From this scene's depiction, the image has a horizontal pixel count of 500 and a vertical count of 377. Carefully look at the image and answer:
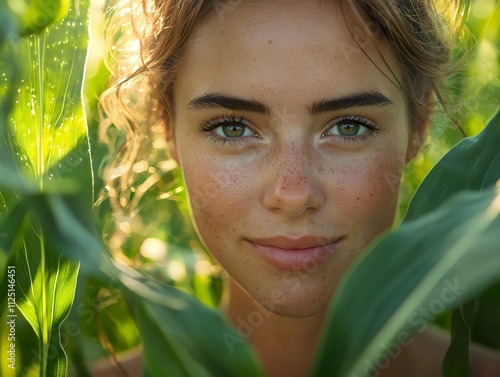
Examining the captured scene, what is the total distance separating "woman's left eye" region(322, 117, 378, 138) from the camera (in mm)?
888

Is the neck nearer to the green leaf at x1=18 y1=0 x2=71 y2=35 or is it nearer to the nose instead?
the nose

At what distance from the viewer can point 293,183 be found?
0.81 metres

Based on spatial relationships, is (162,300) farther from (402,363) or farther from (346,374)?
(402,363)

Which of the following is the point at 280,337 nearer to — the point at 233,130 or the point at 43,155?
the point at 233,130

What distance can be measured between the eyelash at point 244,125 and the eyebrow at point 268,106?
2 centimetres

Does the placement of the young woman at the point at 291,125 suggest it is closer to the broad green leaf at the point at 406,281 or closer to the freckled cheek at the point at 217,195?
the freckled cheek at the point at 217,195

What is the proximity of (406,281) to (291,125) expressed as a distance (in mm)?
412

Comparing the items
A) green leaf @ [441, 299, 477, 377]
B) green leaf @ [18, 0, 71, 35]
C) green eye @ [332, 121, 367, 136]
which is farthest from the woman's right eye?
green leaf @ [441, 299, 477, 377]

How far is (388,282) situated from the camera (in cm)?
45

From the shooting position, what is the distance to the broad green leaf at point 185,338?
0.49 metres

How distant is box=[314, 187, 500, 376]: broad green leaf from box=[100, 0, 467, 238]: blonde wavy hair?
46 cm

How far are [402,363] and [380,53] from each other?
1.54 feet

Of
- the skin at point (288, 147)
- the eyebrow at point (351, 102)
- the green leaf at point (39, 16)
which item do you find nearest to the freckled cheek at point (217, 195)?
the skin at point (288, 147)

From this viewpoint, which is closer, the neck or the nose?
the nose
